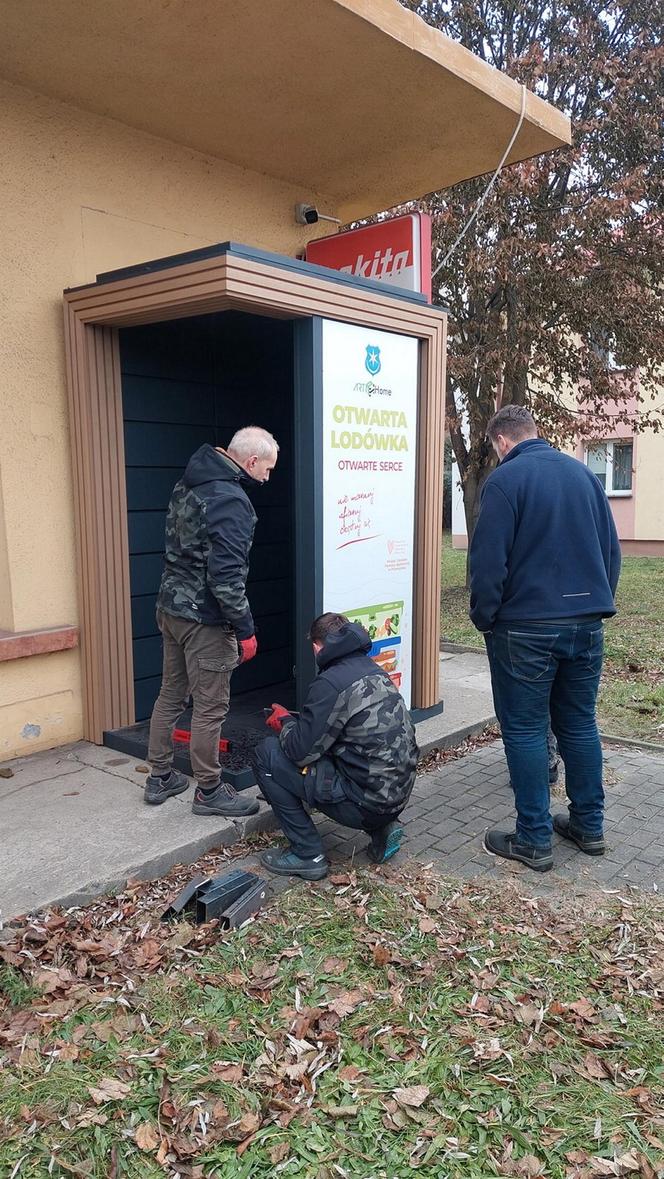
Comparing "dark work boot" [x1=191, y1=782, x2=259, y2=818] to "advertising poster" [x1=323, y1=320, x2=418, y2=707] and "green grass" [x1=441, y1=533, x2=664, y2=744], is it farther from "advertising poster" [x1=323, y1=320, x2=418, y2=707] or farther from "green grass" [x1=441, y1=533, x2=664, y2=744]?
"green grass" [x1=441, y1=533, x2=664, y2=744]

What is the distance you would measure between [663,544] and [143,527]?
18.2 m

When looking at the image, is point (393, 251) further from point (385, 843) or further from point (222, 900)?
point (222, 900)

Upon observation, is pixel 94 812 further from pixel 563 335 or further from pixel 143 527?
pixel 563 335

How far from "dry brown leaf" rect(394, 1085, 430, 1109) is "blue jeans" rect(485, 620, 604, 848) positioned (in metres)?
1.59

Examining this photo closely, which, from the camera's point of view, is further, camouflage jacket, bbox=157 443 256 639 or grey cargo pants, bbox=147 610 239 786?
grey cargo pants, bbox=147 610 239 786

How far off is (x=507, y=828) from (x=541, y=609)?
1.28m

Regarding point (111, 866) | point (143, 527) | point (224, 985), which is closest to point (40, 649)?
point (143, 527)

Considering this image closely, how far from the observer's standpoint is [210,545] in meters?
3.91

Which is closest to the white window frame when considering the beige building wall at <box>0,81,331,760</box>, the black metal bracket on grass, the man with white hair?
the beige building wall at <box>0,81,331,760</box>

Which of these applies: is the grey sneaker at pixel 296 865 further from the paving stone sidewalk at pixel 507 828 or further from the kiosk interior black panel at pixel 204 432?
the kiosk interior black panel at pixel 204 432

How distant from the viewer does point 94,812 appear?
13.4 feet

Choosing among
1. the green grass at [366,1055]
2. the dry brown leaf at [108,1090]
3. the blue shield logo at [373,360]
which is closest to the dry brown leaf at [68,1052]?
the green grass at [366,1055]

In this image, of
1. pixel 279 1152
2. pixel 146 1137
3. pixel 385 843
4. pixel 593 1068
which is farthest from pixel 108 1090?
pixel 385 843

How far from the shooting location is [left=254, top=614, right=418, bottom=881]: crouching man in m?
3.46
